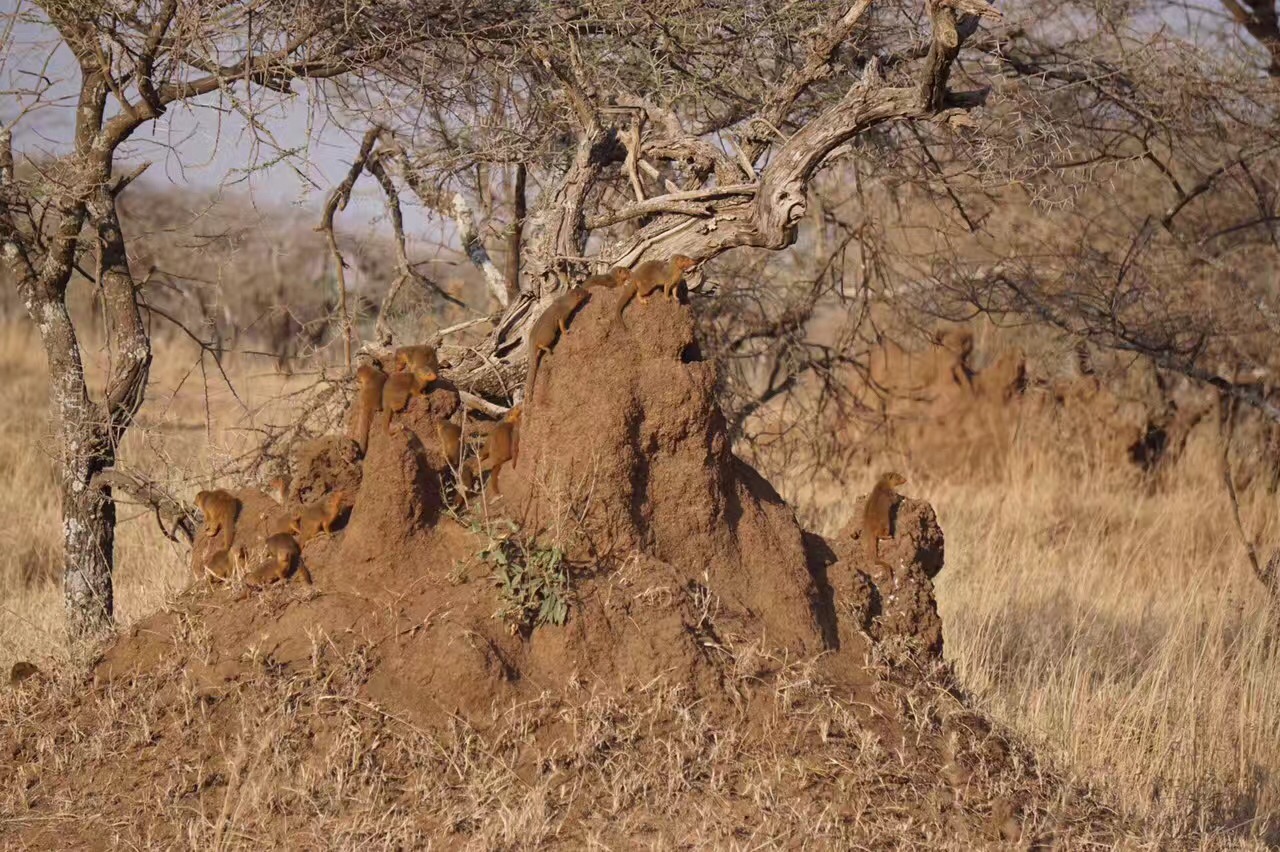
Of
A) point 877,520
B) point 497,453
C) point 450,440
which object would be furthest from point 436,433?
point 877,520

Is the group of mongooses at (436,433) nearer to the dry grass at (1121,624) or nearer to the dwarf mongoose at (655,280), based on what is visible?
the dwarf mongoose at (655,280)

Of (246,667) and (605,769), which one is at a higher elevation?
(246,667)

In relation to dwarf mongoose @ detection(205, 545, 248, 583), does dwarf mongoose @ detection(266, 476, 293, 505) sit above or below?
above

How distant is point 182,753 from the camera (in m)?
3.80

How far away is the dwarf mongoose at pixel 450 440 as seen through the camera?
4238 mm

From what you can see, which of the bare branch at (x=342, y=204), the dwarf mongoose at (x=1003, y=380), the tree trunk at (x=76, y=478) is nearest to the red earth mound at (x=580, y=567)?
the tree trunk at (x=76, y=478)

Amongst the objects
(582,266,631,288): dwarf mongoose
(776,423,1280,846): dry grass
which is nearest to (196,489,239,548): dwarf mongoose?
(582,266,631,288): dwarf mongoose

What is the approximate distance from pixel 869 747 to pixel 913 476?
853 cm

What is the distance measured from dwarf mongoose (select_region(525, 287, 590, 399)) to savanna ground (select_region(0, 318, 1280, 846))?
5.61 ft

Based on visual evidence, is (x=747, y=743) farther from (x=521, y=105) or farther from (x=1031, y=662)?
(x=521, y=105)

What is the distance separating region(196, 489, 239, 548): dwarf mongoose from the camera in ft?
14.7

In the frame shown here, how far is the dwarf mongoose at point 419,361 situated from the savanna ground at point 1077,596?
4.48ft

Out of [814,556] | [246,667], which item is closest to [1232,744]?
[814,556]

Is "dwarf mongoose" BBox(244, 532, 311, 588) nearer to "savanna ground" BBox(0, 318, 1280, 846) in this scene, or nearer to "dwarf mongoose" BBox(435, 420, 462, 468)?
"dwarf mongoose" BBox(435, 420, 462, 468)
